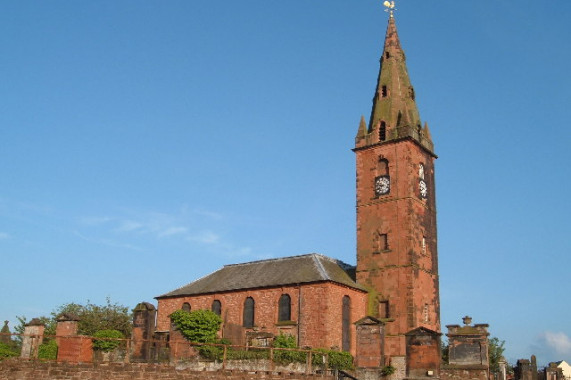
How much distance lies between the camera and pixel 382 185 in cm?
4581

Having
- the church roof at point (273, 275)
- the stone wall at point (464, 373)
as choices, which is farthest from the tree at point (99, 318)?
the stone wall at point (464, 373)

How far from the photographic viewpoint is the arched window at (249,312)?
150ft

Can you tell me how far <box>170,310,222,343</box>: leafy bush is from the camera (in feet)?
133

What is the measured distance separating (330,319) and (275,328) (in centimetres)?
448

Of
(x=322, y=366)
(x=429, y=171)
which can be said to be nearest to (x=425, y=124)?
(x=429, y=171)

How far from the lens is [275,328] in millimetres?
43781

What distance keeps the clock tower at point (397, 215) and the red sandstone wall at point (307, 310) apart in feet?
7.65

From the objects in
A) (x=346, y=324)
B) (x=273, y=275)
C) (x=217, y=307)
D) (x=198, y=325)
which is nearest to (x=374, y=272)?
(x=346, y=324)

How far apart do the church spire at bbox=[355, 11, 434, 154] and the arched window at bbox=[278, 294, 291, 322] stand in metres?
12.5

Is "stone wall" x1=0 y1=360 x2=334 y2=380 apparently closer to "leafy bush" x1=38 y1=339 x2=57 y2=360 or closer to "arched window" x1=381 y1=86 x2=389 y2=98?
"leafy bush" x1=38 y1=339 x2=57 y2=360

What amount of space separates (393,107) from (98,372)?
32.1 m

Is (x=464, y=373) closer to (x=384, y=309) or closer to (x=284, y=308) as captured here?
(x=384, y=309)

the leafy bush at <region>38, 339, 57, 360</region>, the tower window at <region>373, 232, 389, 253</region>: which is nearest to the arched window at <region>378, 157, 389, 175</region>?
the tower window at <region>373, 232, 389, 253</region>

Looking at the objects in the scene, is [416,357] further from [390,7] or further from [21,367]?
[390,7]
